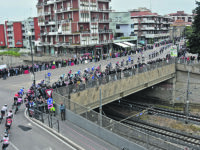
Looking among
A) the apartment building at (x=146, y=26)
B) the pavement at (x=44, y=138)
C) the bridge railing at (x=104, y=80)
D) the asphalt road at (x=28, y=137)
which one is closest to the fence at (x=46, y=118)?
the pavement at (x=44, y=138)

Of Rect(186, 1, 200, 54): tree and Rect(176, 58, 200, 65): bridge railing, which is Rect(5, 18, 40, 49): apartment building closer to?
Rect(176, 58, 200, 65): bridge railing

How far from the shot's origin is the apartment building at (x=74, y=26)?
51.2 m

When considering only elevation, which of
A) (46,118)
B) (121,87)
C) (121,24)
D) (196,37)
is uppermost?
(121,24)

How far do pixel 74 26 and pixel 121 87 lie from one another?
28552 mm

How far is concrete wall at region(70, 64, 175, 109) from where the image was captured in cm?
2295

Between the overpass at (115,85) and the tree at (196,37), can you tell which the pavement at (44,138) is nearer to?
the overpass at (115,85)

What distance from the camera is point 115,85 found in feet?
85.1

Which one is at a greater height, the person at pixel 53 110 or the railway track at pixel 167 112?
the person at pixel 53 110

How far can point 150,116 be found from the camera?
3144 centimetres

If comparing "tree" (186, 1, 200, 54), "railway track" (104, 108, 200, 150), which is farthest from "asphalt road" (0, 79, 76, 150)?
"tree" (186, 1, 200, 54)

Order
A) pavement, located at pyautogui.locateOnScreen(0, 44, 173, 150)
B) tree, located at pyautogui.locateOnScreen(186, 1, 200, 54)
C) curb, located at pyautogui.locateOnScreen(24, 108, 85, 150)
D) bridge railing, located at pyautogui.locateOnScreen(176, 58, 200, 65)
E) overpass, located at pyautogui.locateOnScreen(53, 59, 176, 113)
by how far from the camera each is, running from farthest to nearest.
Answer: bridge railing, located at pyautogui.locateOnScreen(176, 58, 200, 65) < tree, located at pyautogui.locateOnScreen(186, 1, 200, 54) < overpass, located at pyautogui.locateOnScreen(53, 59, 176, 113) < curb, located at pyautogui.locateOnScreen(24, 108, 85, 150) < pavement, located at pyautogui.locateOnScreen(0, 44, 173, 150)

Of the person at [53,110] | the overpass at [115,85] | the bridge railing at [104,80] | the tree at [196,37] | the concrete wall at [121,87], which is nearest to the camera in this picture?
the person at [53,110]

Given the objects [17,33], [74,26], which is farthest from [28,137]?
[17,33]

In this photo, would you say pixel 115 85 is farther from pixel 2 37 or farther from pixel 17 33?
pixel 2 37
